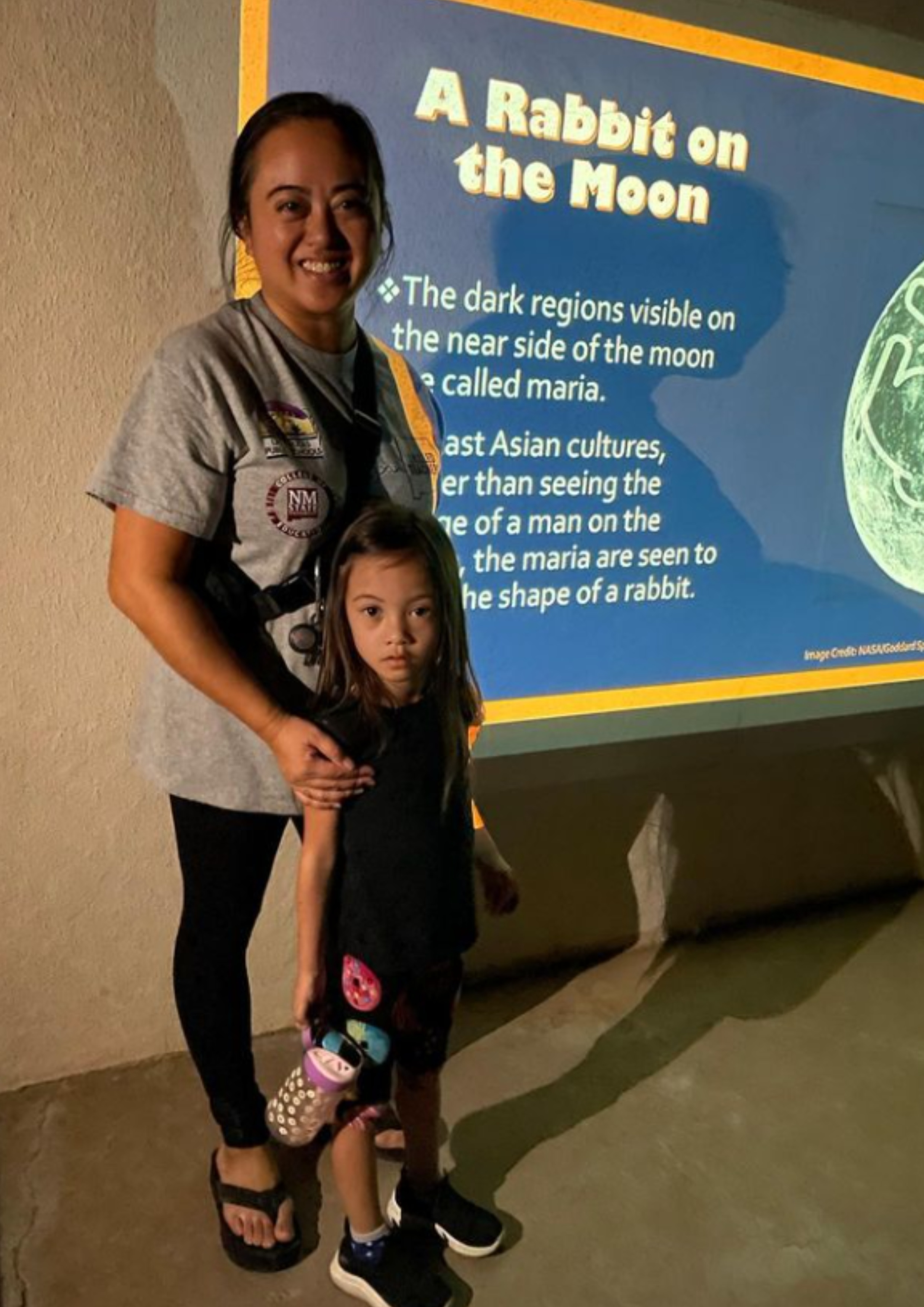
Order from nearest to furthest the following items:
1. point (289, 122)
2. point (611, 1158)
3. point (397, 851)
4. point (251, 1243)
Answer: point (289, 122) < point (397, 851) < point (251, 1243) < point (611, 1158)

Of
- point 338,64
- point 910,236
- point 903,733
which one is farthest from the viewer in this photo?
point 903,733

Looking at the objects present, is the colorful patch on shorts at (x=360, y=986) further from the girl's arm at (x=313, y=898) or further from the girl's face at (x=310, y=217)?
the girl's face at (x=310, y=217)

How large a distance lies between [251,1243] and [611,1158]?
77cm

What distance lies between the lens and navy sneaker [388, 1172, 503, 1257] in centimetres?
202

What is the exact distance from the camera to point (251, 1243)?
1.99m

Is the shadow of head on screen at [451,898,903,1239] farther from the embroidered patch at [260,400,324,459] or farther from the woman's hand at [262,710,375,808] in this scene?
the embroidered patch at [260,400,324,459]

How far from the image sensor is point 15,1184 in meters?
2.14

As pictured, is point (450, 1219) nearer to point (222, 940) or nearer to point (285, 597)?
point (222, 940)

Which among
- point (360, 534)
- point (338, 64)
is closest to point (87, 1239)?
point (360, 534)

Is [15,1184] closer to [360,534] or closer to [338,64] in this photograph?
[360,534]

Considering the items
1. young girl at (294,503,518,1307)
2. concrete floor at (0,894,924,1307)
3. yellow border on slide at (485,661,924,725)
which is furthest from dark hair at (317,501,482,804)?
concrete floor at (0,894,924,1307)

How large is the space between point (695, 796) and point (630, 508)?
87 cm

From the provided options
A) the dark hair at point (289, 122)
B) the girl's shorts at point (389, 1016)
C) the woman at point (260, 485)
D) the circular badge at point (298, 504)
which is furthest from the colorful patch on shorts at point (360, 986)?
the dark hair at point (289, 122)

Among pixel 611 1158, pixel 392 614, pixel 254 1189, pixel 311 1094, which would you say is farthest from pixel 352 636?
pixel 611 1158
